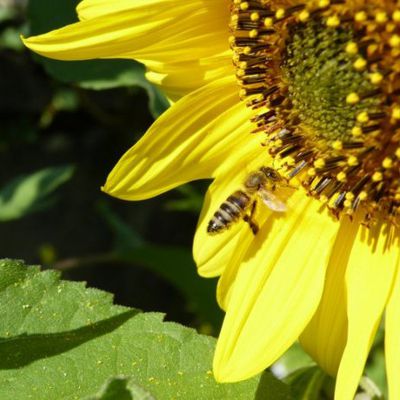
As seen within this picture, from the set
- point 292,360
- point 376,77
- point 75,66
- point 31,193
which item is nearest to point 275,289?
point 376,77

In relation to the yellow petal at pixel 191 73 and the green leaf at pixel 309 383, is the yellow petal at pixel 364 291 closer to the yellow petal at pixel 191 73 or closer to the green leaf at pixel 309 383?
the green leaf at pixel 309 383

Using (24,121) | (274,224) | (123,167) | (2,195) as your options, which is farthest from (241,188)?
(24,121)

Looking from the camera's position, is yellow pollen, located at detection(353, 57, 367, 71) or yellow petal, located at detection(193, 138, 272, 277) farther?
yellow petal, located at detection(193, 138, 272, 277)

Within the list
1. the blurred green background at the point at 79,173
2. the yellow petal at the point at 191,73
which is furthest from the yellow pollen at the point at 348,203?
the blurred green background at the point at 79,173

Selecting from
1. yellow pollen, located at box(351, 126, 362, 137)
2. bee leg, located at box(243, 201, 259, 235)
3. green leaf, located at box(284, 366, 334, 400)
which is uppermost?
yellow pollen, located at box(351, 126, 362, 137)

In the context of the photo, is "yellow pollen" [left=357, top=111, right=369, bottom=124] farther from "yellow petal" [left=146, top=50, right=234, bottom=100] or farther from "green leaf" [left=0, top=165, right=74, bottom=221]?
"green leaf" [left=0, top=165, right=74, bottom=221]

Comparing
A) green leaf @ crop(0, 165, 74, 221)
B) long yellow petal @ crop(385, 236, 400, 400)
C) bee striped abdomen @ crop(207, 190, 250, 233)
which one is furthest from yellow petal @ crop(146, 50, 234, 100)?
green leaf @ crop(0, 165, 74, 221)
